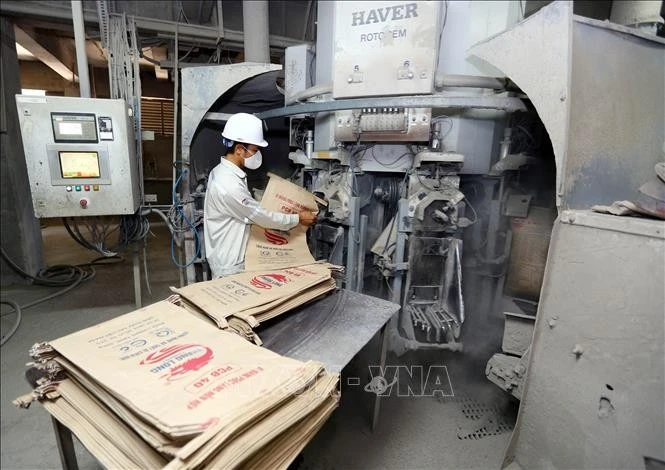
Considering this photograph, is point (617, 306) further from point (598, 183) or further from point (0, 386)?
point (0, 386)

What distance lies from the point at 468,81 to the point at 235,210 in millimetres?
1355

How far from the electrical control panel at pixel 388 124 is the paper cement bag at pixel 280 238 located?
1.67 feet

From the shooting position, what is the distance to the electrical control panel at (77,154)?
197 cm

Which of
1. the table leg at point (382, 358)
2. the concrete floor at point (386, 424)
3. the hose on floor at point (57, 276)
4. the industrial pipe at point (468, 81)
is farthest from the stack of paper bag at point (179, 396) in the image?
the hose on floor at point (57, 276)

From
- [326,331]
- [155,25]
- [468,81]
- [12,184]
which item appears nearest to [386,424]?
[326,331]

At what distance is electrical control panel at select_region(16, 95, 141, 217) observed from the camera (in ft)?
6.46

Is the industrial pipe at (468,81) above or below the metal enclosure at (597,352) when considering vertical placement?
above

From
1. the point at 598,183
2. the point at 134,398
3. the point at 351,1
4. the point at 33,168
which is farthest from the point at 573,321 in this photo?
the point at 33,168

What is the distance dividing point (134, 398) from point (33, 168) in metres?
1.98

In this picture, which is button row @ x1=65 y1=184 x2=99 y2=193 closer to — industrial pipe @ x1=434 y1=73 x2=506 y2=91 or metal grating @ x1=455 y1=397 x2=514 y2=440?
industrial pipe @ x1=434 y1=73 x2=506 y2=91

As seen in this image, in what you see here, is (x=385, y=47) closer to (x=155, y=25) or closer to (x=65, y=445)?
(x=65, y=445)

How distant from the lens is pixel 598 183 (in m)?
1.42

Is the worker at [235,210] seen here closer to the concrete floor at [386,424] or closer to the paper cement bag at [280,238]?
the paper cement bag at [280,238]

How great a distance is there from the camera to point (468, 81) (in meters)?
1.75
